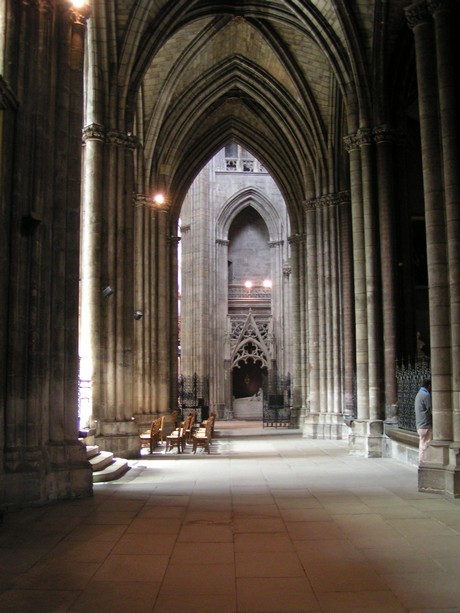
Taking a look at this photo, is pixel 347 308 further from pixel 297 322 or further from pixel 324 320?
pixel 297 322

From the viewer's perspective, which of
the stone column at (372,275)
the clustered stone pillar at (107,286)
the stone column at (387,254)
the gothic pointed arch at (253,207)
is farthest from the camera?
the gothic pointed arch at (253,207)

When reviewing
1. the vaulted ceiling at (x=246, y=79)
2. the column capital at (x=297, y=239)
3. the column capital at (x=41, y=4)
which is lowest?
the column capital at (x=41, y=4)

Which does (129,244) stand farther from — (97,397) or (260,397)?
(260,397)

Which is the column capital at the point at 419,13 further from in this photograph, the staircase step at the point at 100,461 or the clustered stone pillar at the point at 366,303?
the staircase step at the point at 100,461

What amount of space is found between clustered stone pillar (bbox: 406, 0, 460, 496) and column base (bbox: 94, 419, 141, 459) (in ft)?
26.5

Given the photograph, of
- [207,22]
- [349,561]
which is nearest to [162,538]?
[349,561]

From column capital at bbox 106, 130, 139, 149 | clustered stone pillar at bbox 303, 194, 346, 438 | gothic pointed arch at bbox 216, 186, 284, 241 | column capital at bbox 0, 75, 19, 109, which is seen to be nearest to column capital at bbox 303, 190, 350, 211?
clustered stone pillar at bbox 303, 194, 346, 438

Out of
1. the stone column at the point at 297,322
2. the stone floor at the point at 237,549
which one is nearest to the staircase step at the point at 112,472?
the stone floor at the point at 237,549

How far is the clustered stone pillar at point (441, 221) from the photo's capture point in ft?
34.3

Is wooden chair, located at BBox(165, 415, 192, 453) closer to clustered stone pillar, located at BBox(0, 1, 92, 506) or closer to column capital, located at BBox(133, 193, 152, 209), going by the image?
clustered stone pillar, located at BBox(0, 1, 92, 506)

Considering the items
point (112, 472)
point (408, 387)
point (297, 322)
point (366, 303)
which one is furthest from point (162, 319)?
point (112, 472)

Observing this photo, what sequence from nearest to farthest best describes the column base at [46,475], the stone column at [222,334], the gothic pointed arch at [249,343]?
the column base at [46,475] → the stone column at [222,334] → the gothic pointed arch at [249,343]

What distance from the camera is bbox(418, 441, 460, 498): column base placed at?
9836 mm

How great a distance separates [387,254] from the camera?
55.9 feet
